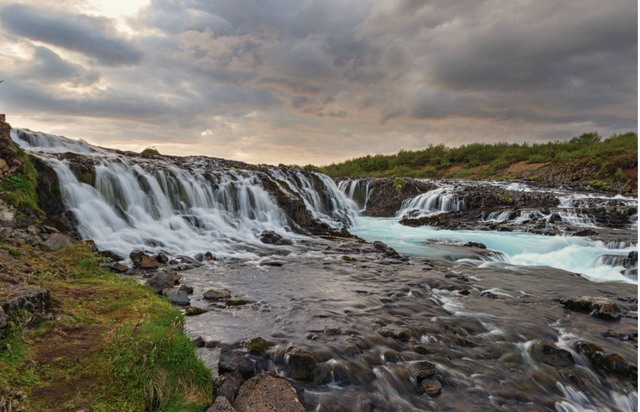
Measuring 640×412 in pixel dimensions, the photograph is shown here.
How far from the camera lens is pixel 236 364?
4.45 m

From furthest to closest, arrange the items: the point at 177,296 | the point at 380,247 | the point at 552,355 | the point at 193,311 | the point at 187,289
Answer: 1. the point at 380,247
2. the point at 187,289
3. the point at 177,296
4. the point at 193,311
5. the point at 552,355

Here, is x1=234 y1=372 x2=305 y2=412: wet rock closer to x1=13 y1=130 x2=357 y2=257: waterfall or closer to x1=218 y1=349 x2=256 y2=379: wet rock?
x1=218 y1=349 x2=256 y2=379: wet rock

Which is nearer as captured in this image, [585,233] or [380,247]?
[380,247]

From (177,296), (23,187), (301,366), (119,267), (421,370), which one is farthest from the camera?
(23,187)

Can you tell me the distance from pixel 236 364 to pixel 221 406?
98cm

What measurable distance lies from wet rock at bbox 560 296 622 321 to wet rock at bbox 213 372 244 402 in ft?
23.9

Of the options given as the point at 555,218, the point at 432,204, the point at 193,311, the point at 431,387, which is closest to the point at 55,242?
the point at 193,311

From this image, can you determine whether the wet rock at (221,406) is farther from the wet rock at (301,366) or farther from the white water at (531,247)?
the white water at (531,247)

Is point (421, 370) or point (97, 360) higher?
point (97, 360)

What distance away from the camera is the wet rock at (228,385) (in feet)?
12.6

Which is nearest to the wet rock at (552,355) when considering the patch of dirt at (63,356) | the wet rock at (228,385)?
the wet rock at (228,385)

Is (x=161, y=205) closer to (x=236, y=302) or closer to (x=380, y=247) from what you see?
(x=380, y=247)

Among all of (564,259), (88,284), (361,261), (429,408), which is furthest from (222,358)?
(564,259)

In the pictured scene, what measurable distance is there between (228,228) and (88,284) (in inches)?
364
